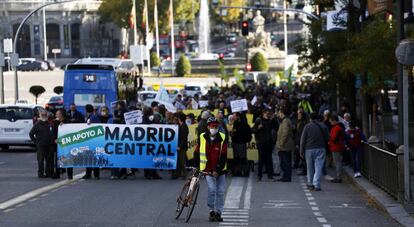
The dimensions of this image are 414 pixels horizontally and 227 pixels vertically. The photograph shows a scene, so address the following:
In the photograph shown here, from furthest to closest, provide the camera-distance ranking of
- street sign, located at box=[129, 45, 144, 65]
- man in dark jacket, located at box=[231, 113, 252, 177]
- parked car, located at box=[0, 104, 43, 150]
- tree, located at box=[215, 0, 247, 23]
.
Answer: tree, located at box=[215, 0, 247, 23] → street sign, located at box=[129, 45, 144, 65] → parked car, located at box=[0, 104, 43, 150] → man in dark jacket, located at box=[231, 113, 252, 177]

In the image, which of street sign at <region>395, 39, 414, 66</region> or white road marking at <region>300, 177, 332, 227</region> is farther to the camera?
street sign at <region>395, 39, 414, 66</region>

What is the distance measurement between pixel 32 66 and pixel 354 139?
281 ft

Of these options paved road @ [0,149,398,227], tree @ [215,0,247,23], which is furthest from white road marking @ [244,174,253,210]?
tree @ [215,0,247,23]

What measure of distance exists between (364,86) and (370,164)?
5299mm

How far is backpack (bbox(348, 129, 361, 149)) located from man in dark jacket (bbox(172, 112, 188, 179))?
12.3 feet

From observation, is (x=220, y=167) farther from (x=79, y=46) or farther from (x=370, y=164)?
(x=79, y=46)

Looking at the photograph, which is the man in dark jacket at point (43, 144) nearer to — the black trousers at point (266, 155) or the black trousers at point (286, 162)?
the black trousers at point (266, 155)

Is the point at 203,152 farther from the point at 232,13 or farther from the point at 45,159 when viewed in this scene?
the point at 232,13

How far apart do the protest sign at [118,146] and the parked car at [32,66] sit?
82293 mm

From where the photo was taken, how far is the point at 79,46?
133250 millimetres

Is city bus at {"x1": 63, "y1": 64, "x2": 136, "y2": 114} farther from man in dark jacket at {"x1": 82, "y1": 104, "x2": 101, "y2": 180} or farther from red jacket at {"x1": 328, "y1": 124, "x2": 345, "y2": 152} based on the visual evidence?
red jacket at {"x1": 328, "y1": 124, "x2": 345, "y2": 152}

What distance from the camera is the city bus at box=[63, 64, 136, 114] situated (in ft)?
147

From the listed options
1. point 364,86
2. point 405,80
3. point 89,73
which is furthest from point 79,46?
point 405,80

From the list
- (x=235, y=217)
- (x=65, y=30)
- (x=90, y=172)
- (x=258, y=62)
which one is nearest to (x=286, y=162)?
(x=90, y=172)
